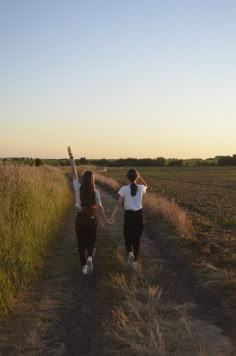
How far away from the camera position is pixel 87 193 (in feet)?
30.8

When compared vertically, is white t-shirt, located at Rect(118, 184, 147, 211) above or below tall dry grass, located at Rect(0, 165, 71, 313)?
above

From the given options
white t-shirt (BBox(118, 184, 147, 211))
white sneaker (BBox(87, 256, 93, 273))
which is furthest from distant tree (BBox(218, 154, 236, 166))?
white sneaker (BBox(87, 256, 93, 273))

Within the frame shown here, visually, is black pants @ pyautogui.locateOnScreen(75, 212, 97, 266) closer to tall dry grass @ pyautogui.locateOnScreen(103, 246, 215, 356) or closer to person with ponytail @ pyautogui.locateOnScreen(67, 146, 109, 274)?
person with ponytail @ pyautogui.locateOnScreen(67, 146, 109, 274)

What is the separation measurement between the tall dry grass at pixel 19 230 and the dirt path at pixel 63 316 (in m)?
0.32

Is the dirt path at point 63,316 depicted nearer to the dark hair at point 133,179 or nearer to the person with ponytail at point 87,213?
the person with ponytail at point 87,213

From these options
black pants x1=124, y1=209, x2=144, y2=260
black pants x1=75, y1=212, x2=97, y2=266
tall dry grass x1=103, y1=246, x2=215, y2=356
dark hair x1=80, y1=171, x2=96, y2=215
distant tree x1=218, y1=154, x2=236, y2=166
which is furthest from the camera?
distant tree x1=218, y1=154, x2=236, y2=166

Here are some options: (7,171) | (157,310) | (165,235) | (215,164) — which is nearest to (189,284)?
(157,310)

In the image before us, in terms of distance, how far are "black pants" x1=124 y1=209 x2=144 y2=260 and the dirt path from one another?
2.64ft

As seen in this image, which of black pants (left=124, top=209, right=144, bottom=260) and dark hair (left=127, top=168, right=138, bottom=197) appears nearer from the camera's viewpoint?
dark hair (left=127, top=168, right=138, bottom=197)

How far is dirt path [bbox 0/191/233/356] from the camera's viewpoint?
597 cm

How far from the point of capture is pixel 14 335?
20.9ft

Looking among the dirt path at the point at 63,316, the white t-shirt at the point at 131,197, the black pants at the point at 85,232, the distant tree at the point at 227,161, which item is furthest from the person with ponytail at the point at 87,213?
the distant tree at the point at 227,161

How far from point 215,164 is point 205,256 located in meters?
143

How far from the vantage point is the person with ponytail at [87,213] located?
30.8ft
